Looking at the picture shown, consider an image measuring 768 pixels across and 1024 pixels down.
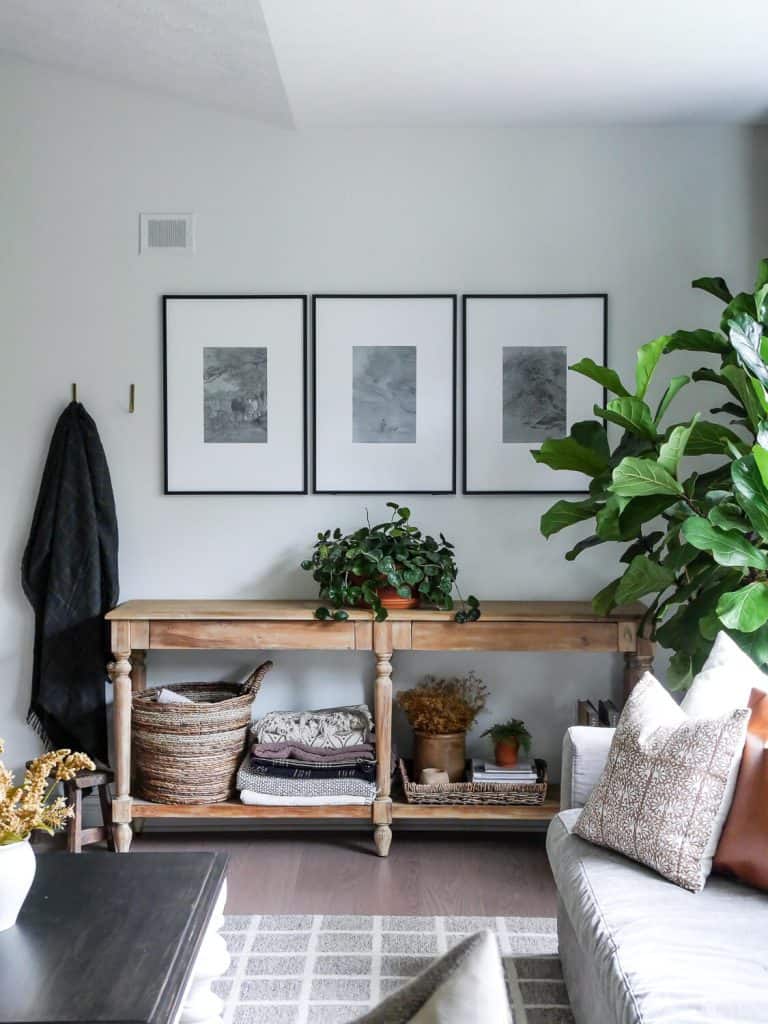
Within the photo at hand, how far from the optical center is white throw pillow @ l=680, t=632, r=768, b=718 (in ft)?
7.47

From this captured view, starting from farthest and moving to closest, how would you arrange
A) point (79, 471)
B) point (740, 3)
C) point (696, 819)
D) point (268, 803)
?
point (79, 471)
point (268, 803)
point (740, 3)
point (696, 819)

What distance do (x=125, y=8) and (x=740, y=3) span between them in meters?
1.82

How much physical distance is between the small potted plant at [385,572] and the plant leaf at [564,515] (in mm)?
405

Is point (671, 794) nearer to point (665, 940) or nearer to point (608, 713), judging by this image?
point (665, 940)

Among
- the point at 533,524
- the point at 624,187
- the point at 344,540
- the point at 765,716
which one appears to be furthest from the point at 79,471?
the point at 765,716

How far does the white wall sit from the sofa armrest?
49.7 inches

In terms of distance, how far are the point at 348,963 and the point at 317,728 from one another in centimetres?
99

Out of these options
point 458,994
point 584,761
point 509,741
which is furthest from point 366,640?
point 458,994

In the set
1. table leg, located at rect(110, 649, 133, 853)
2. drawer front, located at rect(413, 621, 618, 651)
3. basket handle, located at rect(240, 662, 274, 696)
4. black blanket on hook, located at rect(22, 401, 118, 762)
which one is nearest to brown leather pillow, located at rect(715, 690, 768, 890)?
drawer front, located at rect(413, 621, 618, 651)

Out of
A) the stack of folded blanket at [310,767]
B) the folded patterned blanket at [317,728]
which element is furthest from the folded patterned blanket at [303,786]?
the folded patterned blanket at [317,728]

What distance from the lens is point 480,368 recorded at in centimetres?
372

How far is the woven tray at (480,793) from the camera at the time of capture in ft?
11.1

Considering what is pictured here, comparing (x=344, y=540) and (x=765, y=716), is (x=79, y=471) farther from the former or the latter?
(x=765, y=716)

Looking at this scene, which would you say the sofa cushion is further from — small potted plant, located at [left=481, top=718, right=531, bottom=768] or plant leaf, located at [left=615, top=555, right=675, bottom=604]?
small potted plant, located at [left=481, top=718, right=531, bottom=768]
